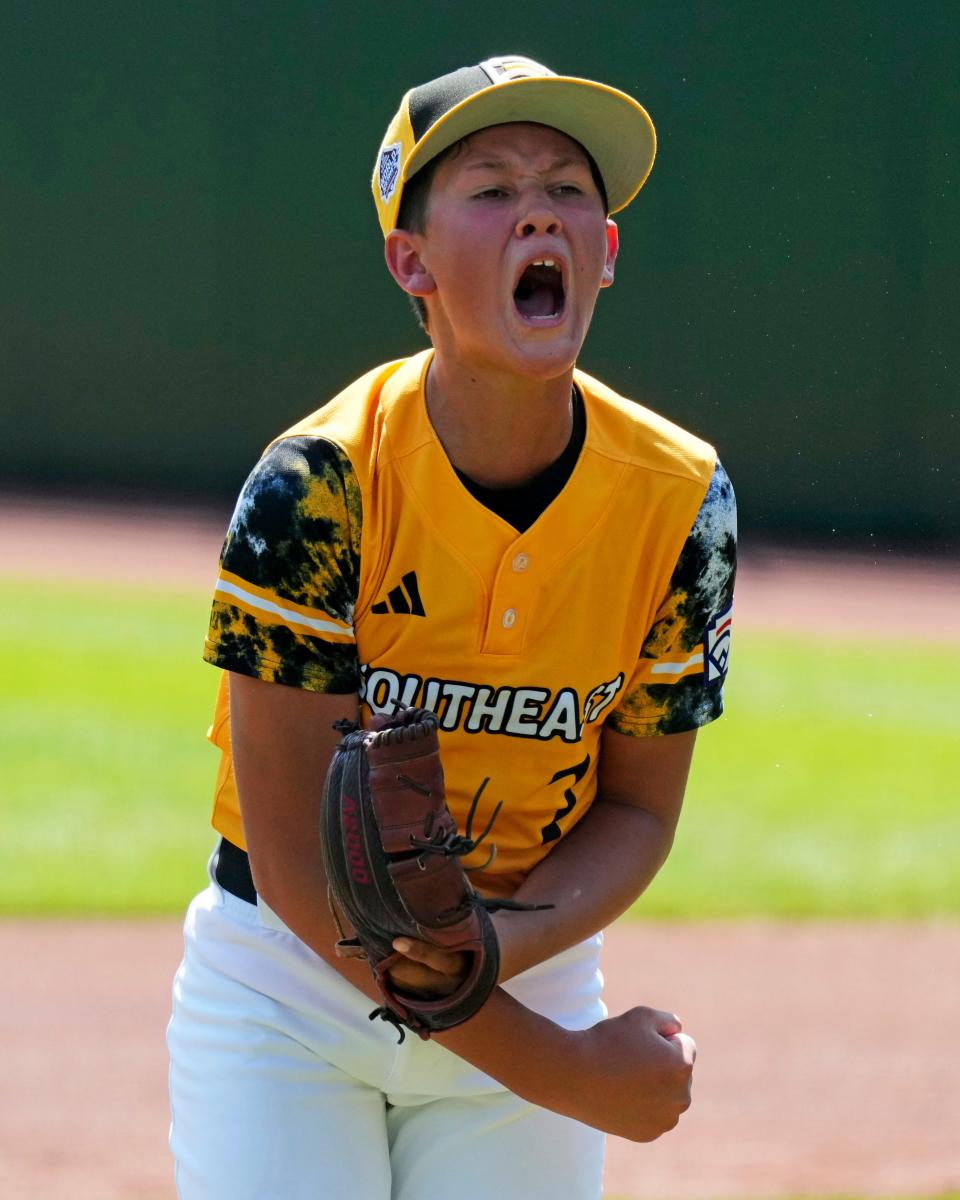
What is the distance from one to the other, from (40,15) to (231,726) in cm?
1474

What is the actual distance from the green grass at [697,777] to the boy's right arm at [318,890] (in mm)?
3929

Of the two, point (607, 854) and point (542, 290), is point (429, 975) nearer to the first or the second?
point (607, 854)

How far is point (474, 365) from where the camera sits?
2.12m

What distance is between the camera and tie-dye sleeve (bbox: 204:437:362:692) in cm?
199

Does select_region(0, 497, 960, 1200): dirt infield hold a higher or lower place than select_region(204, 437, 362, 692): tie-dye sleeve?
lower

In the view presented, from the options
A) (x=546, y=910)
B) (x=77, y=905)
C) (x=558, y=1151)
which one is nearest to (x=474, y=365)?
(x=546, y=910)

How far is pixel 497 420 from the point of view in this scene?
2146mm

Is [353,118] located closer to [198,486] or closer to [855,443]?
[198,486]

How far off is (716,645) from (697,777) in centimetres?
580

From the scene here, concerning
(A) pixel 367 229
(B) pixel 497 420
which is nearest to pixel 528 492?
(B) pixel 497 420

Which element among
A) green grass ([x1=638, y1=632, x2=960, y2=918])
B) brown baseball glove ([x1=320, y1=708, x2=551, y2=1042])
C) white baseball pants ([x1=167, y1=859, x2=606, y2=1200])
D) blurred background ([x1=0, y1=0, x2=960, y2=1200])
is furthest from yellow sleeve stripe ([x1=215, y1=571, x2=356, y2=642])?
blurred background ([x1=0, y1=0, x2=960, y2=1200])

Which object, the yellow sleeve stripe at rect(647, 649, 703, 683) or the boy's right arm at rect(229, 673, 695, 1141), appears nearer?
the boy's right arm at rect(229, 673, 695, 1141)

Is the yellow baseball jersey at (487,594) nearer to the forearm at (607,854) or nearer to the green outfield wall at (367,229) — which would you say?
the forearm at (607,854)

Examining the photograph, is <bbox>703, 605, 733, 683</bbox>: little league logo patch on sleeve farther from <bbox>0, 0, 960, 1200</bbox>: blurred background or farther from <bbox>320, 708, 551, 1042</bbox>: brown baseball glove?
<bbox>0, 0, 960, 1200</bbox>: blurred background
